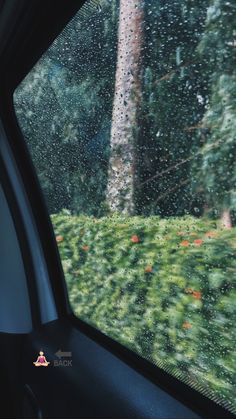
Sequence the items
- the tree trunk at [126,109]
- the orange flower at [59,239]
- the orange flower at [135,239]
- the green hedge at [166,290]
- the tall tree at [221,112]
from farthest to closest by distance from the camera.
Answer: the orange flower at [59,239] < the orange flower at [135,239] < the tree trunk at [126,109] < the green hedge at [166,290] < the tall tree at [221,112]

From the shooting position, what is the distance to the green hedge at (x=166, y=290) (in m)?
1.12

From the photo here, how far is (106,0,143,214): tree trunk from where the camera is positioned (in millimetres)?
1417

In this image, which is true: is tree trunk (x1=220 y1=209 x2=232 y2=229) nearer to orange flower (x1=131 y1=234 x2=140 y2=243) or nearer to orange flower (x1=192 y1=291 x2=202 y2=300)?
orange flower (x1=192 y1=291 x2=202 y2=300)

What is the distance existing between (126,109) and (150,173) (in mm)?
265

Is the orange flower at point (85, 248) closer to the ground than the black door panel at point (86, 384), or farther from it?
farther from it

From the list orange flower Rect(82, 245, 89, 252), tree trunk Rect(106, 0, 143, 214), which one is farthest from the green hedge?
tree trunk Rect(106, 0, 143, 214)

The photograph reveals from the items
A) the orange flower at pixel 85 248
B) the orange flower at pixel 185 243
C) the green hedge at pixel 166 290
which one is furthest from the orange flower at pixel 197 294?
the orange flower at pixel 85 248

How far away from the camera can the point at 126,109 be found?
1.52 meters

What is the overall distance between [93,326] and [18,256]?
563 millimetres

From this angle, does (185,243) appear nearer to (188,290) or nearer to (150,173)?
(188,290)

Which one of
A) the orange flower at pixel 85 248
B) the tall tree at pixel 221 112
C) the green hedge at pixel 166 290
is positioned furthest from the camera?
the orange flower at pixel 85 248

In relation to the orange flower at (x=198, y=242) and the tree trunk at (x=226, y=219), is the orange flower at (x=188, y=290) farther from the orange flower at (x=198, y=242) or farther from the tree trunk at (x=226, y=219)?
the tree trunk at (x=226, y=219)

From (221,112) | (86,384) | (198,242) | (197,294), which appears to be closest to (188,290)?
(197,294)

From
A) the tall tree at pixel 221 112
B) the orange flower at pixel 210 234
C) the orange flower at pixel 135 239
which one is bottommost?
the orange flower at pixel 135 239
